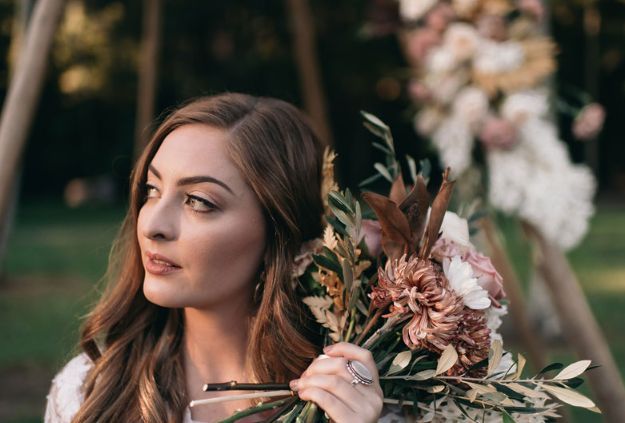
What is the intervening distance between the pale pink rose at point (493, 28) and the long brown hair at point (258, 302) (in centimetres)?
143

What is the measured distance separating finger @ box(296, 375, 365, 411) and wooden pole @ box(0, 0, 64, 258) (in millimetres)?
1338

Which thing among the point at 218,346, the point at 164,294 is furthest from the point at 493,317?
the point at 164,294

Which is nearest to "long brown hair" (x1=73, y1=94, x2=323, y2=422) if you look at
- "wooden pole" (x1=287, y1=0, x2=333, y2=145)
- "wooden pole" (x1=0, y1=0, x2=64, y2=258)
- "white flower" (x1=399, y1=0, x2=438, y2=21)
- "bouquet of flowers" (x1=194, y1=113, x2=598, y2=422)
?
"bouquet of flowers" (x1=194, y1=113, x2=598, y2=422)

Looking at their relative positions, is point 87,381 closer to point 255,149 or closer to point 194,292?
point 194,292

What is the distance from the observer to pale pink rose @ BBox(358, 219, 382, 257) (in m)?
2.12

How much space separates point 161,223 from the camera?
2.05m

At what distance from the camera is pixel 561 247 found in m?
3.43

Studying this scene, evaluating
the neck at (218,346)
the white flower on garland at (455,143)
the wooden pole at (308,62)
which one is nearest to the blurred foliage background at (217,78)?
the wooden pole at (308,62)

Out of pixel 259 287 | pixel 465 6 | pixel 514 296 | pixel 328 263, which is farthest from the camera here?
pixel 514 296

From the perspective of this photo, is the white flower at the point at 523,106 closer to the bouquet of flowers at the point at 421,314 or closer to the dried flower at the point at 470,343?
the bouquet of flowers at the point at 421,314

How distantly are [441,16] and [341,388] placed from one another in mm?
2212

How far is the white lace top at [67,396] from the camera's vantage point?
224cm

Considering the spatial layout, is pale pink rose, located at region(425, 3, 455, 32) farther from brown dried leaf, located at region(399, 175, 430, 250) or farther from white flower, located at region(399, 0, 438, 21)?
brown dried leaf, located at region(399, 175, 430, 250)

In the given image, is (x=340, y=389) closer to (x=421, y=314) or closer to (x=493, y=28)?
(x=421, y=314)
